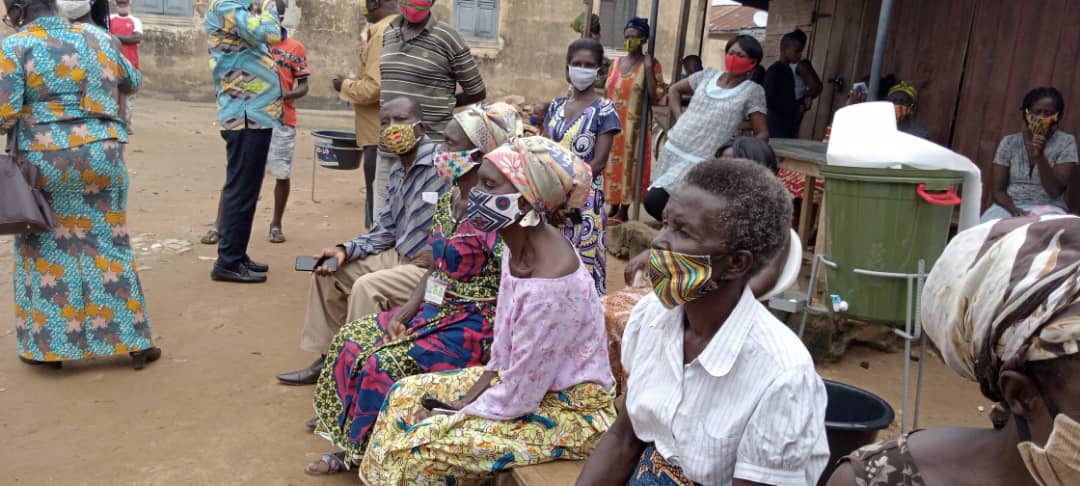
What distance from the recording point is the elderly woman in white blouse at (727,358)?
1797mm

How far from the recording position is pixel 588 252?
4.41 m

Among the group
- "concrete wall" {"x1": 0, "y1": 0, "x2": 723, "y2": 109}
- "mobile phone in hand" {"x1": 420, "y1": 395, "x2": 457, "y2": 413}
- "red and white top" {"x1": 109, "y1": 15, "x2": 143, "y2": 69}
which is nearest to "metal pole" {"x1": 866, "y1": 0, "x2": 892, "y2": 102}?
"mobile phone in hand" {"x1": 420, "y1": 395, "x2": 457, "y2": 413}

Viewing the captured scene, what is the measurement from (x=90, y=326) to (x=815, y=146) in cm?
468

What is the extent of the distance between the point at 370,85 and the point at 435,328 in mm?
3066

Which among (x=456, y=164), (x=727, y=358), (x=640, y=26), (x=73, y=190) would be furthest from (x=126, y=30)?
(x=727, y=358)

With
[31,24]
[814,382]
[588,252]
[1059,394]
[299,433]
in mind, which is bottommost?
[299,433]

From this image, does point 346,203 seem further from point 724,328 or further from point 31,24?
point 724,328

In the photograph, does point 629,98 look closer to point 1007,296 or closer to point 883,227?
point 883,227

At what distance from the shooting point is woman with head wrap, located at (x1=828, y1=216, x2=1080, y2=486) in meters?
1.18

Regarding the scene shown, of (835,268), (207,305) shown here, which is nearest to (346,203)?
(207,305)

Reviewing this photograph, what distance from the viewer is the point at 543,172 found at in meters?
2.90

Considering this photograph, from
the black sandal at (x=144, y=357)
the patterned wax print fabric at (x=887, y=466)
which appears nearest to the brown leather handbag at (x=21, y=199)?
the black sandal at (x=144, y=357)

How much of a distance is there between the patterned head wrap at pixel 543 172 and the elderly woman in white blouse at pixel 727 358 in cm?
96

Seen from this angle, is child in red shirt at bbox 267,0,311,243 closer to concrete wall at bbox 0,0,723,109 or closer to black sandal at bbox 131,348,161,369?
black sandal at bbox 131,348,161,369
